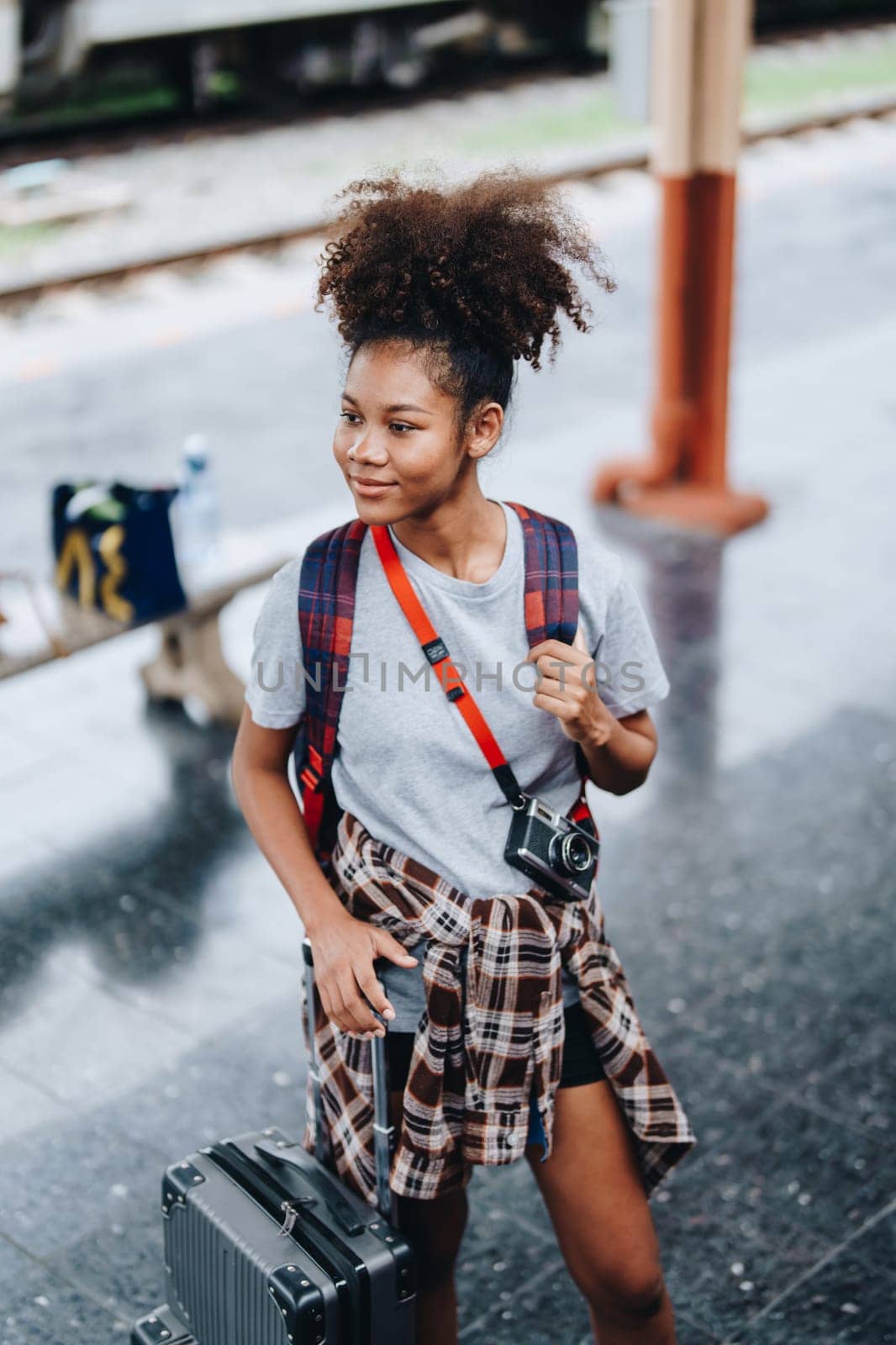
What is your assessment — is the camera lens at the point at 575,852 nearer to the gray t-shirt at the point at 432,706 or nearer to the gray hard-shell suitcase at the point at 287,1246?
the gray t-shirt at the point at 432,706

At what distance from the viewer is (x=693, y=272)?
22.2ft

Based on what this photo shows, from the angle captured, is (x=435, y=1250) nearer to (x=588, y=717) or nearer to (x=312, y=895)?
(x=312, y=895)

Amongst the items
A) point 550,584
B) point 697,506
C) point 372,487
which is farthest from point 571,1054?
point 697,506

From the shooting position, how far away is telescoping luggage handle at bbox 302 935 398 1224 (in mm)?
2178

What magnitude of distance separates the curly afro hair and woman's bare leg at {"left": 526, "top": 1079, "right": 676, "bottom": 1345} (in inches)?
38.1

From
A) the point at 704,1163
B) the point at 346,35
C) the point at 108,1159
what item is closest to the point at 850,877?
the point at 704,1163

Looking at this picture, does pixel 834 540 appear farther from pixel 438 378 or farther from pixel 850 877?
pixel 438 378

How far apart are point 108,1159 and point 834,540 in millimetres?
4292

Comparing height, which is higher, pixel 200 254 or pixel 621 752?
pixel 621 752

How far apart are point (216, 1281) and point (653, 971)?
6.23ft

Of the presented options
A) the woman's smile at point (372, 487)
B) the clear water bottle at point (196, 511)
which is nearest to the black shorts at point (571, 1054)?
the woman's smile at point (372, 487)

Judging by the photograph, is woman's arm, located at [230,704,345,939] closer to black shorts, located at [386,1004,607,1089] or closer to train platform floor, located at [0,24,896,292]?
black shorts, located at [386,1004,607,1089]

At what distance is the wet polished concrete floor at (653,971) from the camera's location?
10.1ft

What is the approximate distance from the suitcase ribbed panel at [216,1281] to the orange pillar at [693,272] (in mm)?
4892
